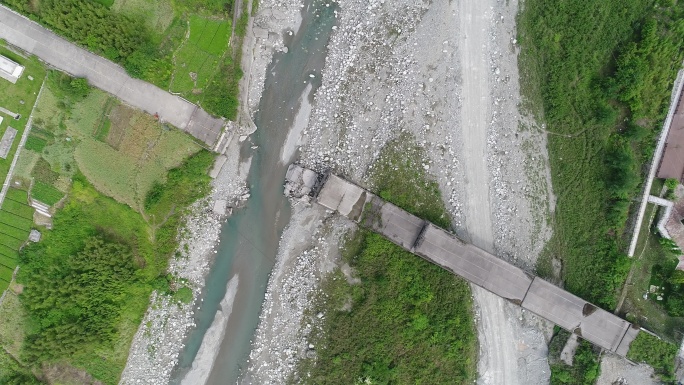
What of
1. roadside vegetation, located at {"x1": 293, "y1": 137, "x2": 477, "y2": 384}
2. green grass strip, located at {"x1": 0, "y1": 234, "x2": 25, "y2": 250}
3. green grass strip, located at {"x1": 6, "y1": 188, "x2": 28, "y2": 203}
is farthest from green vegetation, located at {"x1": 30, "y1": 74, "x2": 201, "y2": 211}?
roadside vegetation, located at {"x1": 293, "y1": 137, "x2": 477, "y2": 384}

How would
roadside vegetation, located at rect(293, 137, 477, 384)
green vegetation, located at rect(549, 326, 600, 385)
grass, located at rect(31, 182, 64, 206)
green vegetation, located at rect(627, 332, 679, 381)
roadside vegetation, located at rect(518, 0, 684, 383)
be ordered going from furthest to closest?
grass, located at rect(31, 182, 64, 206) < roadside vegetation, located at rect(293, 137, 477, 384) < green vegetation, located at rect(549, 326, 600, 385) < roadside vegetation, located at rect(518, 0, 684, 383) < green vegetation, located at rect(627, 332, 679, 381)

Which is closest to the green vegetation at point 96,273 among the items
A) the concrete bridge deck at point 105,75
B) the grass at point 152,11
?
the concrete bridge deck at point 105,75

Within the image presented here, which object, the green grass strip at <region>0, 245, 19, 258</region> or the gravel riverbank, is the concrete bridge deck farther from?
the green grass strip at <region>0, 245, 19, 258</region>

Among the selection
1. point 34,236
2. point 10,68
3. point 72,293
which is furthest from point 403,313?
point 10,68

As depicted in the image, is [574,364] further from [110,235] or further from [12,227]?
[12,227]

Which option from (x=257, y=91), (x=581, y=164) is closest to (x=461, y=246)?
(x=581, y=164)

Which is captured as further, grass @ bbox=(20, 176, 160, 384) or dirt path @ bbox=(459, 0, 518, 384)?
grass @ bbox=(20, 176, 160, 384)
